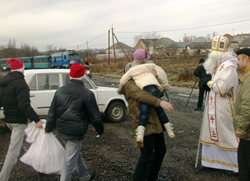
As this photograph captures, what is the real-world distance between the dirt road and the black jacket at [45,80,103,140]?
3.75ft

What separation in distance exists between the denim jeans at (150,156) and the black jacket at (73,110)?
766 millimetres

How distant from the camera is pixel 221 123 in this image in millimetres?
3875

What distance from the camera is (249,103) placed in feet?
8.45

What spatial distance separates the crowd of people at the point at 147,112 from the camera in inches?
114

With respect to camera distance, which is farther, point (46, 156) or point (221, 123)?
point (221, 123)

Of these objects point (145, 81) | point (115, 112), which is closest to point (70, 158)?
point (145, 81)

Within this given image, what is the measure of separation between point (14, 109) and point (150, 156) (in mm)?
2118

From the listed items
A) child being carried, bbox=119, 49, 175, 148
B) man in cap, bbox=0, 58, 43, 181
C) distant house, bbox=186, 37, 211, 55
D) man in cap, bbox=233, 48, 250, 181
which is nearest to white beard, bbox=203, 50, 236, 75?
man in cap, bbox=233, 48, 250, 181

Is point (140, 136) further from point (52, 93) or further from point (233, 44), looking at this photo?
point (233, 44)

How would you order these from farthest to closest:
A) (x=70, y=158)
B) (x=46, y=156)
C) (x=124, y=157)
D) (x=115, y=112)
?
(x=115, y=112)
(x=124, y=157)
(x=46, y=156)
(x=70, y=158)

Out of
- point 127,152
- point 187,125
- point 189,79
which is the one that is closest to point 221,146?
point 127,152

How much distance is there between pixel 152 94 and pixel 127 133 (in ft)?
11.6

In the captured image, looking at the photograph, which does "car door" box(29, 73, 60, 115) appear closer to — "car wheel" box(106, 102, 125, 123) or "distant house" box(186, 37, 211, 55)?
"car wheel" box(106, 102, 125, 123)

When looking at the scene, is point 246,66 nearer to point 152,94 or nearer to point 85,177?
point 152,94
